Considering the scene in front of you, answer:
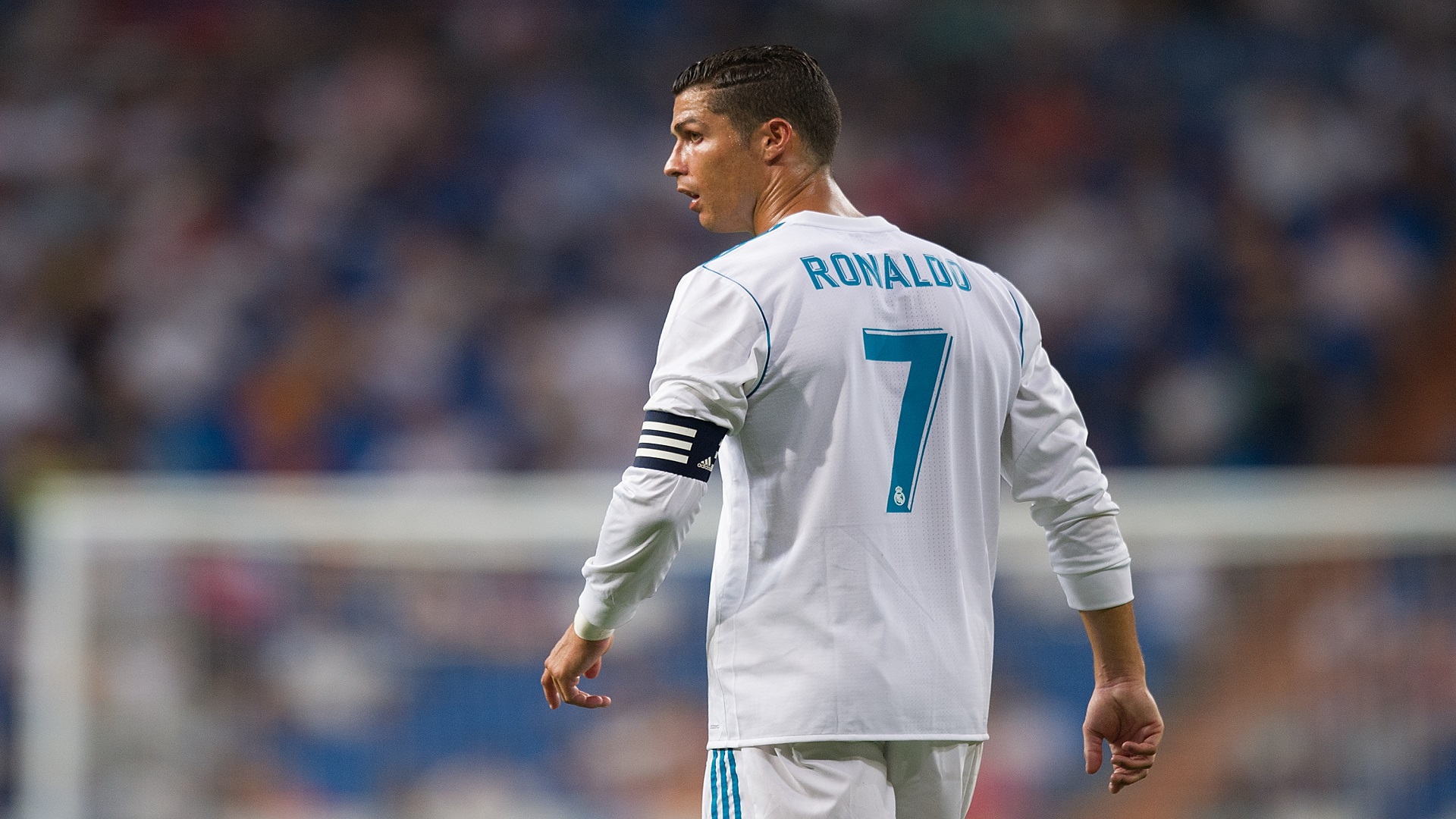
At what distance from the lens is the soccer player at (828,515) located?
8.70 feet

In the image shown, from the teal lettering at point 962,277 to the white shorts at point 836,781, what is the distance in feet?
2.55

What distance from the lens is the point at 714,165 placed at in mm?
2998

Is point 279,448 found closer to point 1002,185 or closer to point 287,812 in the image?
point 287,812

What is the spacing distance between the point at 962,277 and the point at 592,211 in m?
7.39

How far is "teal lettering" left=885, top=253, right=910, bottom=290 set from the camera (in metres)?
2.81

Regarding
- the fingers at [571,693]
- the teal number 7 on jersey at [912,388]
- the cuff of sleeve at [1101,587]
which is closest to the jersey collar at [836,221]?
the teal number 7 on jersey at [912,388]

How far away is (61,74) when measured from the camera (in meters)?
10.9

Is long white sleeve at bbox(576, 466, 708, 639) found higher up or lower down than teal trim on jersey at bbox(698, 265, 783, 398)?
lower down

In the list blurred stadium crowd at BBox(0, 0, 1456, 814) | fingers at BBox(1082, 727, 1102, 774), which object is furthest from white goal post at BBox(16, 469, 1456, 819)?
fingers at BBox(1082, 727, 1102, 774)

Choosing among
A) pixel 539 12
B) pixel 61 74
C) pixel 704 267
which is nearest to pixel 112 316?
pixel 61 74

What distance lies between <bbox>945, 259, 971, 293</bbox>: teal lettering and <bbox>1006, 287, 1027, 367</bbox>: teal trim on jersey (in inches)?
4.7

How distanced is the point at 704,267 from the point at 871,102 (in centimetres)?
784

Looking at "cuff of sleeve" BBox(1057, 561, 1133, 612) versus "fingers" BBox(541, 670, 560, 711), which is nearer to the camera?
"fingers" BBox(541, 670, 560, 711)

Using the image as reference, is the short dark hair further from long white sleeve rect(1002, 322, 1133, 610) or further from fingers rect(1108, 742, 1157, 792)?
fingers rect(1108, 742, 1157, 792)
